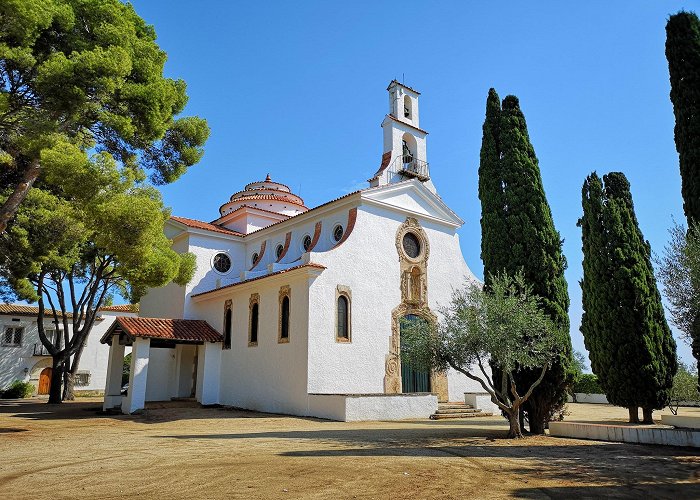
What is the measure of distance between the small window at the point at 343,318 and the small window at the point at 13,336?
3108 cm

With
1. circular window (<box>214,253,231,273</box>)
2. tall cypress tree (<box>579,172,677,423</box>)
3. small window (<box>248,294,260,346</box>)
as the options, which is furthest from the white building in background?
tall cypress tree (<box>579,172,677,423</box>)

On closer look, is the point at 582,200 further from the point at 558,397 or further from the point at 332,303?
the point at 332,303

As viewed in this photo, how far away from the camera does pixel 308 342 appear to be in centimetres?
1981

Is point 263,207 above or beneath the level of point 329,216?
above

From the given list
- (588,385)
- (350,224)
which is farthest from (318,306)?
(588,385)

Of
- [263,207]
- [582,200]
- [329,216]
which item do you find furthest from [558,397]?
[263,207]

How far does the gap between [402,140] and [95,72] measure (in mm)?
17111

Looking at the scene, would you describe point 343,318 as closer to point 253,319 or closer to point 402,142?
point 253,319

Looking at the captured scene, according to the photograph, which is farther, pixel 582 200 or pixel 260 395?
pixel 260 395

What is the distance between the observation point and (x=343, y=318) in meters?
21.3

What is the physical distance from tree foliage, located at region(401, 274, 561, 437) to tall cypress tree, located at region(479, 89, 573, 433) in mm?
400

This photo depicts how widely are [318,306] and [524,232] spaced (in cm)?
880

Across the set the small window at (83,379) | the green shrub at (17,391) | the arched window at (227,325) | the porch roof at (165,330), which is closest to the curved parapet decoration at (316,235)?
the arched window at (227,325)

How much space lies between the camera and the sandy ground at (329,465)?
700 cm
